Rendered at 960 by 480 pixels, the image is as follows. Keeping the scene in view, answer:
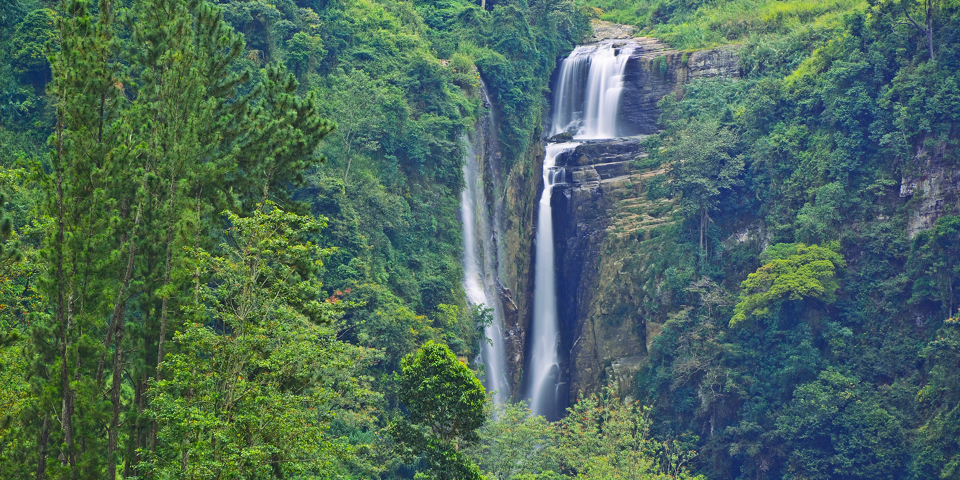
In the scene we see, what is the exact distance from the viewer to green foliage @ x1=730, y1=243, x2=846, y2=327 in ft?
106

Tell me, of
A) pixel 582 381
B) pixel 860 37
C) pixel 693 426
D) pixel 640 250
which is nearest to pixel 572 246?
pixel 640 250

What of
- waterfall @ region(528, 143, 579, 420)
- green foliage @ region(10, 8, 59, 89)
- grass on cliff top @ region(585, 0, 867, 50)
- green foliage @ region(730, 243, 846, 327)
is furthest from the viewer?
grass on cliff top @ region(585, 0, 867, 50)

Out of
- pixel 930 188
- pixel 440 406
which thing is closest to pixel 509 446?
pixel 440 406

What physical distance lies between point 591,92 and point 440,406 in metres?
27.6

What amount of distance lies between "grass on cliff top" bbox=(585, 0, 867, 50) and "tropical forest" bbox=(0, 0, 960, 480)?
0.21m

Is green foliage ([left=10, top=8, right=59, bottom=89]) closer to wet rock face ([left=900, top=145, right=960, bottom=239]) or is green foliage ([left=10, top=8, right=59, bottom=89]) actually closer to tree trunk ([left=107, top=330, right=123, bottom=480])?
tree trunk ([left=107, top=330, right=123, bottom=480])

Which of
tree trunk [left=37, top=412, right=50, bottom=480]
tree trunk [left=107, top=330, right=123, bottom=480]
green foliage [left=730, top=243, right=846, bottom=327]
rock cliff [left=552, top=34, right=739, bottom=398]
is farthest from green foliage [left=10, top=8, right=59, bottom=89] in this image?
green foliage [left=730, top=243, right=846, bottom=327]

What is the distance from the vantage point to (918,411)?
30.5 metres

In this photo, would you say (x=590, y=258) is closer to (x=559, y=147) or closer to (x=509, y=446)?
(x=559, y=147)

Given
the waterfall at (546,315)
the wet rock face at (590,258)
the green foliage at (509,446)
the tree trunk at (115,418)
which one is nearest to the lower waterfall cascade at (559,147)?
the waterfall at (546,315)

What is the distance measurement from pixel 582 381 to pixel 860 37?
1686 cm

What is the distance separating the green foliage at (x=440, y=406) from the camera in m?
16.6

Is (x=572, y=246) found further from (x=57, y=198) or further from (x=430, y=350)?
(x=57, y=198)

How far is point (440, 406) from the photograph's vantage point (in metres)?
16.8
